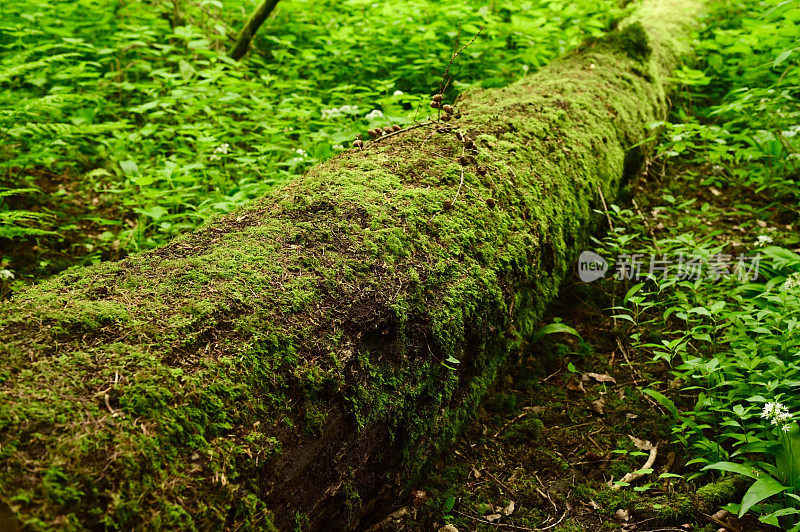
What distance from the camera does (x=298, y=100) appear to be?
509 centimetres

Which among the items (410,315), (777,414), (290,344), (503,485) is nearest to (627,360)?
(777,414)

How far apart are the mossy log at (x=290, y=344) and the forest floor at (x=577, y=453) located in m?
0.34

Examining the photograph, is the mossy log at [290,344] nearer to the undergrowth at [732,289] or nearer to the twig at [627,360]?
the twig at [627,360]

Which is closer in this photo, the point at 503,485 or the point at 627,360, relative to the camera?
the point at 503,485

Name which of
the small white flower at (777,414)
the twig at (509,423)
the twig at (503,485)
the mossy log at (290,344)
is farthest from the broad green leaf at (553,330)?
the small white flower at (777,414)

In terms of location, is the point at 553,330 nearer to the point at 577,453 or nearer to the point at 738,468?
the point at 577,453

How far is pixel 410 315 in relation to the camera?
7.06ft

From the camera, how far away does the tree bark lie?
6.15m

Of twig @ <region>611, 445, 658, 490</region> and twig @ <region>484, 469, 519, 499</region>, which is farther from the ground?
twig @ <region>611, 445, 658, 490</region>

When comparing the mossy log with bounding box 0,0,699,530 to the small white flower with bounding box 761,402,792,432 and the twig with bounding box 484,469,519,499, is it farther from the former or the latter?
the small white flower with bounding box 761,402,792,432

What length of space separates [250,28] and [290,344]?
5858mm

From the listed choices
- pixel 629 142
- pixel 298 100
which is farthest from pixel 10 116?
pixel 629 142

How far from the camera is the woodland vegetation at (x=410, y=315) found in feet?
4.66

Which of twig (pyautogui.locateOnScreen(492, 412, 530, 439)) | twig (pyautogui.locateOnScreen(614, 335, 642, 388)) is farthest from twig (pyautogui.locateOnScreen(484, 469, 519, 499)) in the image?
twig (pyautogui.locateOnScreen(614, 335, 642, 388))
